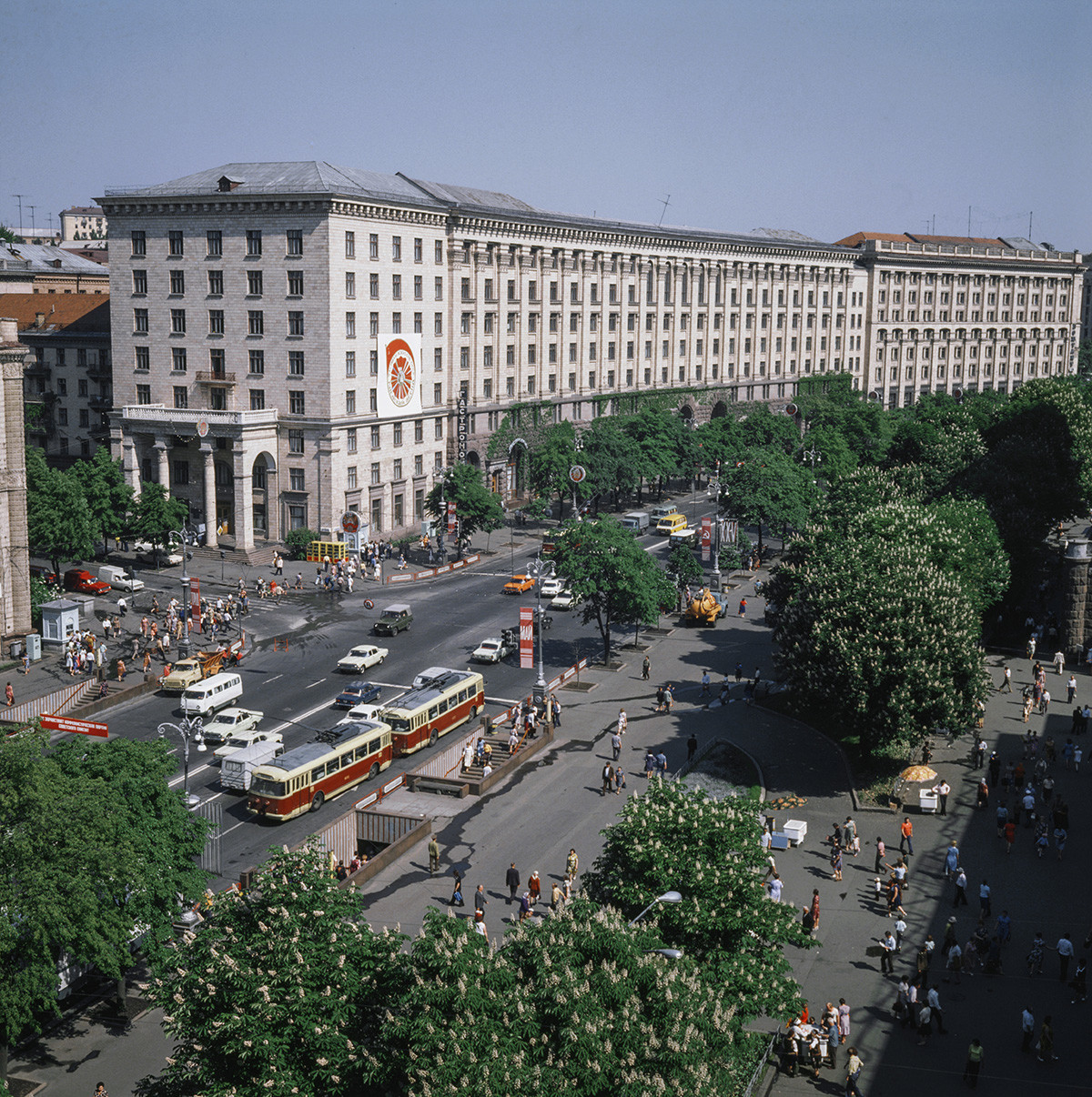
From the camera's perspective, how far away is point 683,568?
275 ft

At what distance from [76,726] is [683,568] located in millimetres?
40585

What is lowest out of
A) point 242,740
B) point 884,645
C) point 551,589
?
point 242,740

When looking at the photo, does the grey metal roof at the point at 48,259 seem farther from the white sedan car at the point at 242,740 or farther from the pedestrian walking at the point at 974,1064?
the pedestrian walking at the point at 974,1064

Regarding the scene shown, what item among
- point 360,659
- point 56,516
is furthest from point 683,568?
point 56,516

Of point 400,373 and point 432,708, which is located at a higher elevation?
point 400,373

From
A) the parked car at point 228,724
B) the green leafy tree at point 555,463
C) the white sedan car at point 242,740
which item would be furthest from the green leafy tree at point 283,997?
the green leafy tree at point 555,463

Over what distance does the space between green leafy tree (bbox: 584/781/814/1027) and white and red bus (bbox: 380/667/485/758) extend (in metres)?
23.0

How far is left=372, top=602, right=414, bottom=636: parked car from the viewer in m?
75.7

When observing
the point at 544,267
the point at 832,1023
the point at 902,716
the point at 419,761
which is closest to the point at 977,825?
the point at 902,716

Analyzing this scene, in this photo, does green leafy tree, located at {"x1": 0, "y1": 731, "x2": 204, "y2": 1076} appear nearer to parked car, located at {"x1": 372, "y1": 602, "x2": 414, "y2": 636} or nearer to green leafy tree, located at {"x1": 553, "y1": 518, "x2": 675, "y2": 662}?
green leafy tree, located at {"x1": 553, "y1": 518, "x2": 675, "y2": 662}

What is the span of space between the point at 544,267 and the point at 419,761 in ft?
250

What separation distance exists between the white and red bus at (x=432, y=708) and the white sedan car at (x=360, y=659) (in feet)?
16.1

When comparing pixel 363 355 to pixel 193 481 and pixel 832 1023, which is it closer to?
pixel 193 481

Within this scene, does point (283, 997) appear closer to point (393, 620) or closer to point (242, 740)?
point (242, 740)
